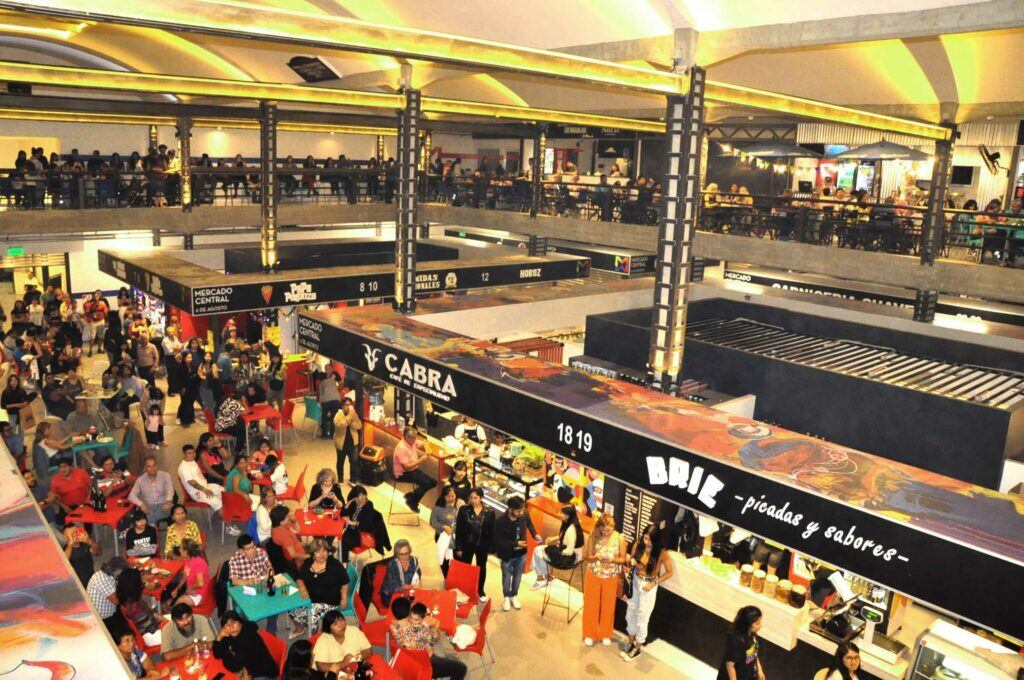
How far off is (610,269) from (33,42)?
56.1ft

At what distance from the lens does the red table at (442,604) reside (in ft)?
24.3

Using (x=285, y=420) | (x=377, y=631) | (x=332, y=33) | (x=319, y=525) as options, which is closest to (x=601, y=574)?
(x=377, y=631)

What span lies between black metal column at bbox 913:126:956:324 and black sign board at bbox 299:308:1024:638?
7.72 meters

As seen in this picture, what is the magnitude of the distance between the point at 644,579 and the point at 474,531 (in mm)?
1970

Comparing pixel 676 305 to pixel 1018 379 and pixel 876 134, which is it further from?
pixel 876 134

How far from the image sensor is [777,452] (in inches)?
243

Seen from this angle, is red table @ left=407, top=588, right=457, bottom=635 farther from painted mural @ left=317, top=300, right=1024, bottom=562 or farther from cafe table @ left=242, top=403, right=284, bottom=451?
cafe table @ left=242, top=403, right=284, bottom=451

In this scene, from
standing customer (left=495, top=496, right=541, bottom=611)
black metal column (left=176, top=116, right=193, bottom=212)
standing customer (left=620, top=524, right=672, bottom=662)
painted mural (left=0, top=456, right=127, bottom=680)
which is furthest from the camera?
black metal column (left=176, top=116, right=193, bottom=212)

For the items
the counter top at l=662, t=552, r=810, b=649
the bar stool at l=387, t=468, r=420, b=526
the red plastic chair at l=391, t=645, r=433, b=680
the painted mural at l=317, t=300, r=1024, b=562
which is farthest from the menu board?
the bar stool at l=387, t=468, r=420, b=526

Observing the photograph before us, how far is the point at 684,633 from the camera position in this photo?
8.31 meters

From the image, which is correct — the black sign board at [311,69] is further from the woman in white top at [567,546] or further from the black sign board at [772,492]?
the woman in white top at [567,546]

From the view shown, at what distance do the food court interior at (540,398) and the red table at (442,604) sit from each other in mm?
54

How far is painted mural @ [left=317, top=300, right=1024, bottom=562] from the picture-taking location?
5.10 metres

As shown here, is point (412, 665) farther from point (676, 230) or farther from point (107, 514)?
point (676, 230)
